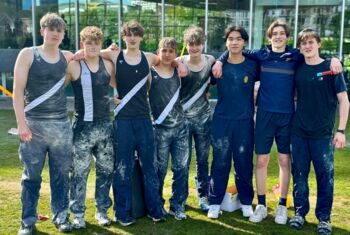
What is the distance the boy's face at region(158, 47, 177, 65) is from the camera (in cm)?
411

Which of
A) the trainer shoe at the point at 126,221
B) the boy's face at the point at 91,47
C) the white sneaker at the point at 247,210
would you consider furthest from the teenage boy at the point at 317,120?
the boy's face at the point at 91,47

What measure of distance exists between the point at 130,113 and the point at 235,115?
0.99 metres

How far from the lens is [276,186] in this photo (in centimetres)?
541

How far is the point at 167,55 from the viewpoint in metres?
4.11

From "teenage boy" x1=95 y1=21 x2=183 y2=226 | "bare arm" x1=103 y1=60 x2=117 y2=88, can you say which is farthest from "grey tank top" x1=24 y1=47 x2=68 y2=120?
"teenage boy" x1=95 y1=21 x2=183 y2=226

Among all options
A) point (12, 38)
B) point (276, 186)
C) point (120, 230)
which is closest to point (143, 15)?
point (12, 38)

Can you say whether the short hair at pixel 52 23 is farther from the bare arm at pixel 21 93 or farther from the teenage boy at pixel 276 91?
the teenage boy at pixel 276 91

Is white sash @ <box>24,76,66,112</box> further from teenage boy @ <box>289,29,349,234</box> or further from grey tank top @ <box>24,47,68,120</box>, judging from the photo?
teenage boy @ <box>289,29,349,234</box>

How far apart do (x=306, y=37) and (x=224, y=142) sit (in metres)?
1.22

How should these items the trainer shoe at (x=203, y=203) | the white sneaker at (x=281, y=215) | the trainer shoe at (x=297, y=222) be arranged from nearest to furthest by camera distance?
the trainer shoe at (x=297, y=222)
the white sneaker at (x=281, y=215)
the trainer shoe at (x=203, y=203)

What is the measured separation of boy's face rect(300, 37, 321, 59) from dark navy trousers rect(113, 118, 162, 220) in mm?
1524

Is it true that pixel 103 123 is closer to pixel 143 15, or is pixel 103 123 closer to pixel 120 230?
pixel 120 230

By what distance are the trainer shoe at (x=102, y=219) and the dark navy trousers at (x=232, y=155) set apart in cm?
105

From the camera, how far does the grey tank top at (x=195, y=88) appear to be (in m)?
4.35
